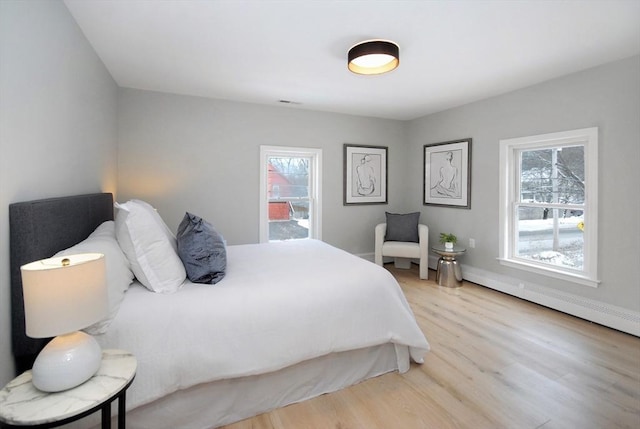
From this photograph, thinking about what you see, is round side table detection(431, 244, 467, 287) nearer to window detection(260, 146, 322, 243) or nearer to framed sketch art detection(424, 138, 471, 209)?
framed sketch art detection(424, 138, 471, 209)

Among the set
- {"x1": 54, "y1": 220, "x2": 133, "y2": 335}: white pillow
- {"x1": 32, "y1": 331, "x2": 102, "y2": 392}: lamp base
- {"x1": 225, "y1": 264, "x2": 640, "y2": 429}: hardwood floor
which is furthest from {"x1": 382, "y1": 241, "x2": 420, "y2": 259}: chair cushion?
→ {"x1": 32, "y1": 331, "x2": 102, "y2": 392}: lamp base

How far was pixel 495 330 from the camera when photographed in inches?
109

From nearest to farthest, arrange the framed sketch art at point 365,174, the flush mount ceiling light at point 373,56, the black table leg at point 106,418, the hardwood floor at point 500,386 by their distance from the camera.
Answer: the black table leg at point 106,418 < the hardwood floor at point 500,386 < the flush mount ceiling light at point 373,56 < the framed sketch art at point 365,174

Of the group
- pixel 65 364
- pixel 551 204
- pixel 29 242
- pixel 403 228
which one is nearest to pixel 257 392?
pixel 65 364

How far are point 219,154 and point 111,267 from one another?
8.67ft

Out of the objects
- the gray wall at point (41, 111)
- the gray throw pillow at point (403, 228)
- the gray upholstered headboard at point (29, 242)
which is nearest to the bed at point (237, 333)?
the gray upholstered headboard at point (29, 242)

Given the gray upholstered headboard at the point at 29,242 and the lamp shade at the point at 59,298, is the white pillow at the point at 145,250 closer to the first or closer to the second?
the gray upholstered headboard at the point at 29,242

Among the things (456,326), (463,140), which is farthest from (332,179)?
(456,326)

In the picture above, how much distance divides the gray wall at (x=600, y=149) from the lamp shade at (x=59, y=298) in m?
3.96

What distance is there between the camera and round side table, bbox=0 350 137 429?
916 millimetres

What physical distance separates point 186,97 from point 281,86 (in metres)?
1.26

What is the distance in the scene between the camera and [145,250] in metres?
1.73

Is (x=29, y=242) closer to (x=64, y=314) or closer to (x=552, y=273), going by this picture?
(x=64, y=314)

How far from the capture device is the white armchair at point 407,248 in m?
4.32
